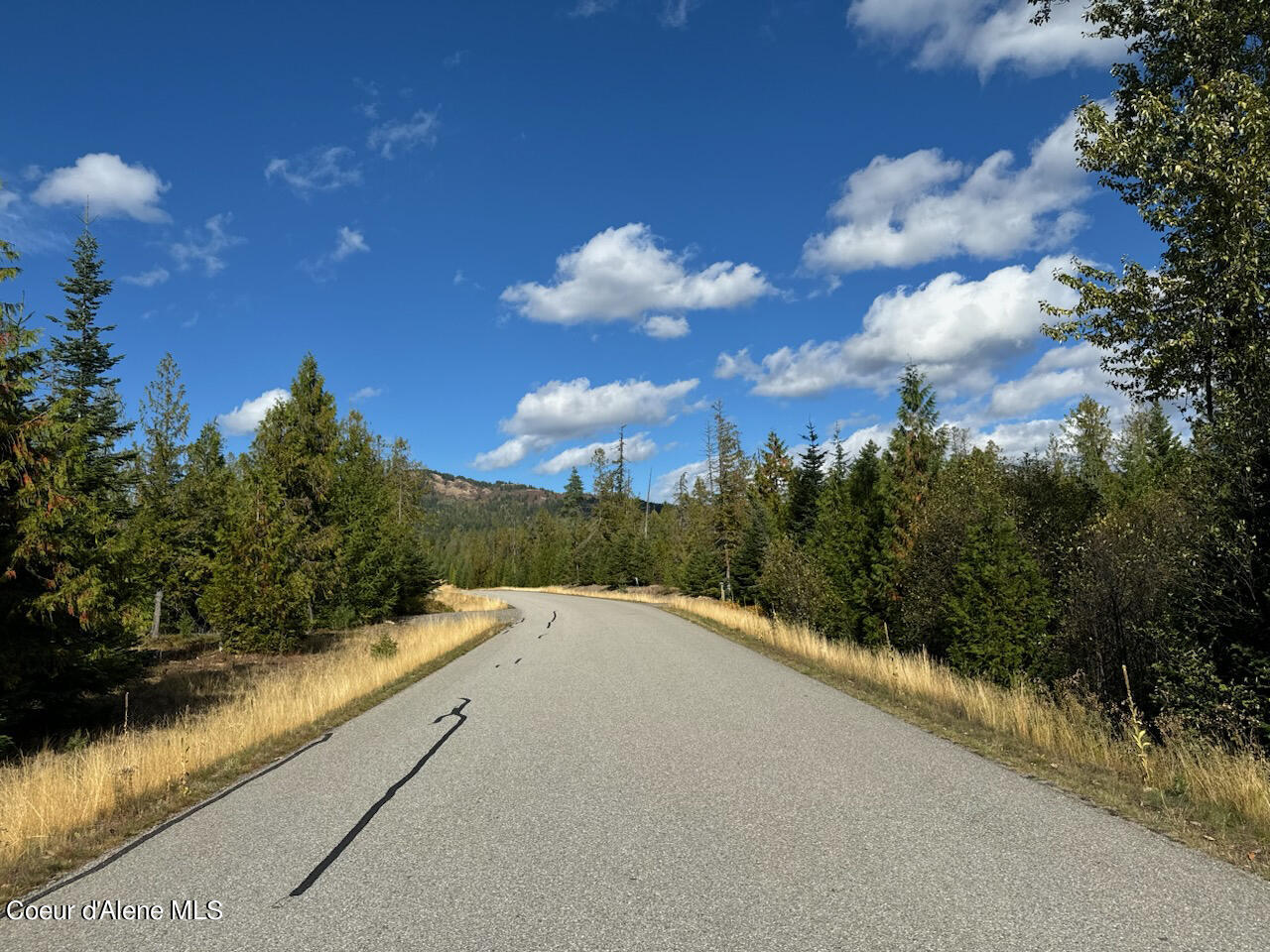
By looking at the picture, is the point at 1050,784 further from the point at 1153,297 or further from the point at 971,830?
the point at 1153,297

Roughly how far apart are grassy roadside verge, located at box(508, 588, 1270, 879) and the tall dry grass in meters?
0.01

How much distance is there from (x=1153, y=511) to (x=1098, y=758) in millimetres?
12681

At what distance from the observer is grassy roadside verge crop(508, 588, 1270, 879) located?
188 inches

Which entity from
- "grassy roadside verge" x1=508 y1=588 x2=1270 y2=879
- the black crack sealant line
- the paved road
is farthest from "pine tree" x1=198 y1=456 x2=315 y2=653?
"grassy roadside verge" x1=508 y1=588 x2=1270 y2=879

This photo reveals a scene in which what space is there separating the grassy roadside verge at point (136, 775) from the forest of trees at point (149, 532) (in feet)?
5.32

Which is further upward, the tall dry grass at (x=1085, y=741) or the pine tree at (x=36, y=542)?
the pine tree at (x=36, y=542)

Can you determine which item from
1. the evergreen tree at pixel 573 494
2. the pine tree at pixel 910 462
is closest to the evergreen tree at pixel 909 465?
the pine tree at pixel 910 462

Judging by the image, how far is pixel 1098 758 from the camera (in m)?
6.55

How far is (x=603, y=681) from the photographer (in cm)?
1228

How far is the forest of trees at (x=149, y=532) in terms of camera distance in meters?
8.70

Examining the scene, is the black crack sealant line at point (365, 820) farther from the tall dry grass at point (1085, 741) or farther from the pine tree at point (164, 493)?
the pine tree at point (164, 493)

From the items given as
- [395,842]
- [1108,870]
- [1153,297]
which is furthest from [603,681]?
[1153,297]

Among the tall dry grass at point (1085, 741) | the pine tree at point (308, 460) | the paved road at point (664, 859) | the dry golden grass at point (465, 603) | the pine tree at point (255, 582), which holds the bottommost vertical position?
the dry golden grass at point (465, 603)

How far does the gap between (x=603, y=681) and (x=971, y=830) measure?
8.20 m
